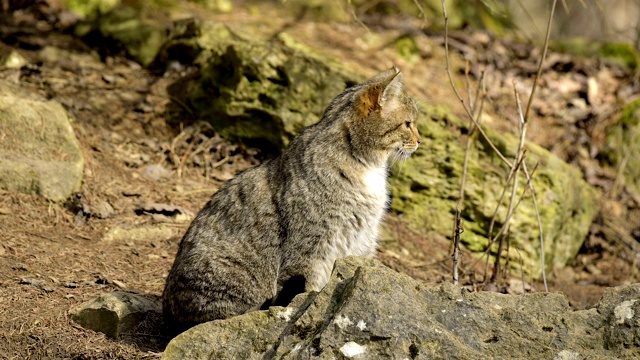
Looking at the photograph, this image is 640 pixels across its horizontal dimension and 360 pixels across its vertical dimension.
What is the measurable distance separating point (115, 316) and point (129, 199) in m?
2.28

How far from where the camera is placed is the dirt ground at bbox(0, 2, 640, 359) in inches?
199

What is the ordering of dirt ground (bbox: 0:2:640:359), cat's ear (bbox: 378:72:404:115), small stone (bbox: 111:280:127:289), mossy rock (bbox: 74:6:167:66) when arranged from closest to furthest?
dirt ground (bbox: 0:2:640:359)
cat's ear (bbox: 378:72:404:115)
small stone (bbox: 111:280:127:289)
mossy rock (bbox: 74:6:167:66)

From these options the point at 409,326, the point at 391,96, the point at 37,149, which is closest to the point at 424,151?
the point at 391,96

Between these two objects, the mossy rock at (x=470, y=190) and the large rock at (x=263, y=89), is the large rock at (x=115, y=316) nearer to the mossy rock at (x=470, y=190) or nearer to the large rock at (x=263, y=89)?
the large rock at (x=263, y=89)

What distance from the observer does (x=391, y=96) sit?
5281 mm

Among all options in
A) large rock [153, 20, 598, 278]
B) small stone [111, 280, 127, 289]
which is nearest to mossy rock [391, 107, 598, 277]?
large rock [153, 20, 598, 278]

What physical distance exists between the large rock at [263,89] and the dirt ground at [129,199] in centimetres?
26

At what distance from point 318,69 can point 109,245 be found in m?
3.26

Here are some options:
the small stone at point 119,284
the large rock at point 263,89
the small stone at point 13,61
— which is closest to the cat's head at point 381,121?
the small stone at point 119,284

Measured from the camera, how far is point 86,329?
15.8ft

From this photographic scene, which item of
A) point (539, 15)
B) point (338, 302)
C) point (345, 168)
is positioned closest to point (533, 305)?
point (338, 302)

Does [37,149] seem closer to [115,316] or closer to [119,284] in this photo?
[119,284]

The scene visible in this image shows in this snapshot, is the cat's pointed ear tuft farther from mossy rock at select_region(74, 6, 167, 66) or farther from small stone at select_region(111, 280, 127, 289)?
mossy rock at select_region(74, 6, 167, 66)

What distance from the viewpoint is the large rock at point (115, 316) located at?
4.82 m
